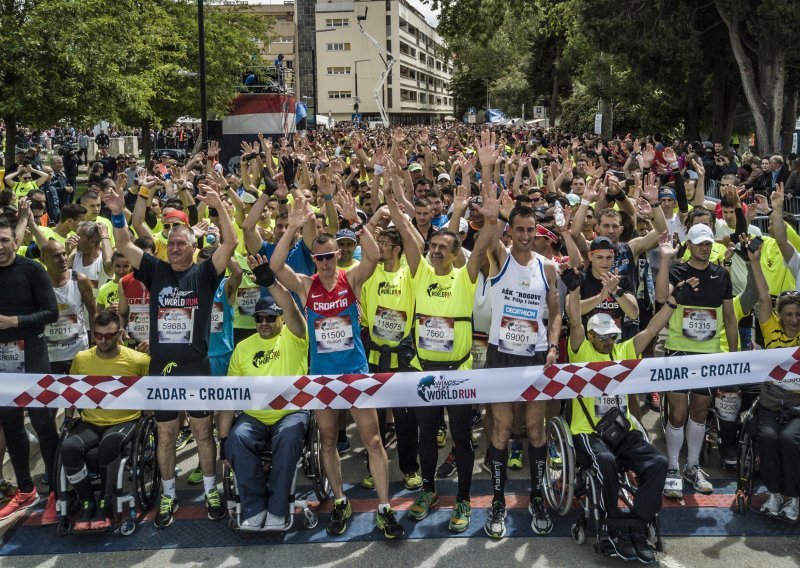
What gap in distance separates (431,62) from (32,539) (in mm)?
129722

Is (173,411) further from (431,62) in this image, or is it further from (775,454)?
(431,62)

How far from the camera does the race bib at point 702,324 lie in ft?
19.8

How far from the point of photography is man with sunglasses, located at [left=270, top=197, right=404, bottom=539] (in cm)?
539

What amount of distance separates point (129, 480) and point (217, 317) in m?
1.44

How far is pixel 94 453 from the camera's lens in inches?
215

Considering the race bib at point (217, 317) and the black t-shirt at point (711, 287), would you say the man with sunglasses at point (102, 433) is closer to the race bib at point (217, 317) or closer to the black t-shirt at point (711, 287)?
the race bib at point (217, 317)


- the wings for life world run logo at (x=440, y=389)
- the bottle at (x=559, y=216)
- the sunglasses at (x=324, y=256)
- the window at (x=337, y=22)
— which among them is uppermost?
the window at (x=337, y=22)

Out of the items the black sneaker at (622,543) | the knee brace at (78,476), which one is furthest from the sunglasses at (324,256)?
the black sneaker at (622,543)

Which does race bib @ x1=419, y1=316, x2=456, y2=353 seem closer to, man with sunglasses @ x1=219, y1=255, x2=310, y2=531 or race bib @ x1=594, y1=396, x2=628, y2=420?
man with sunglasses @ x1=219, y1=255, x2=310, y2=531

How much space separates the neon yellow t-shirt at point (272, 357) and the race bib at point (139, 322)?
1.29 m

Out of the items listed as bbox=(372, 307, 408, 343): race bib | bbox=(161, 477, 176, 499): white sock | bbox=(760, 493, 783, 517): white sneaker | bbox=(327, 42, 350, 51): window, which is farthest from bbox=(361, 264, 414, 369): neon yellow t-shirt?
bbox=(327, 42, 350, 51): window

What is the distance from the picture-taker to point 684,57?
22.5m

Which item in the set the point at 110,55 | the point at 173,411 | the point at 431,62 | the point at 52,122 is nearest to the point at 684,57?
the point at 110,55

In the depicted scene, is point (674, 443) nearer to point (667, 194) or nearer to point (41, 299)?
point (667, 194)
